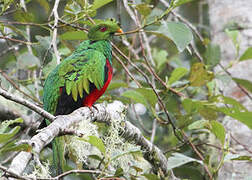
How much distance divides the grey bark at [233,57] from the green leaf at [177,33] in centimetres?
112

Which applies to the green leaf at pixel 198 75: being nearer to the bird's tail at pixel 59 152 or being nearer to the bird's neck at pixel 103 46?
the bird's neck at pixel 103 46

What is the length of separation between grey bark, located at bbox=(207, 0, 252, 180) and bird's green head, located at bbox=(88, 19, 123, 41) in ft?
4.06

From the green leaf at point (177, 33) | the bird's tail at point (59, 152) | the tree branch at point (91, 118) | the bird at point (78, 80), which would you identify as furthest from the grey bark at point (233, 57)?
the bird's tail at point (59, 152)

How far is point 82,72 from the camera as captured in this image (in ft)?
8.69

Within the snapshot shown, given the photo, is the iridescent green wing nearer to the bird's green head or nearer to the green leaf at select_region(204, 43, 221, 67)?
the bird's green head

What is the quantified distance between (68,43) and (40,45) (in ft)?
2.21

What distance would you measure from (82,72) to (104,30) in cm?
48

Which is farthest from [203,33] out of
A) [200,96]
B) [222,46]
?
[222,46]

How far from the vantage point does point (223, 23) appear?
13.7ft

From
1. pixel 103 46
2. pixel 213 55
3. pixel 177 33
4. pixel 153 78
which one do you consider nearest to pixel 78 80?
pixel 103 46

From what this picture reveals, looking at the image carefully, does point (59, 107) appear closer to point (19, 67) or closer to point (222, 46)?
point (19, 67)

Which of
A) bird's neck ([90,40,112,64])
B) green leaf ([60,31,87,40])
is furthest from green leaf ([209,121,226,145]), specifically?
green leaf ([60,31,87,40])

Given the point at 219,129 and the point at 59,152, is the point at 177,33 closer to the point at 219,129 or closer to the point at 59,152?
the point at 219,129

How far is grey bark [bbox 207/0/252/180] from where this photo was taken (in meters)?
3.39
